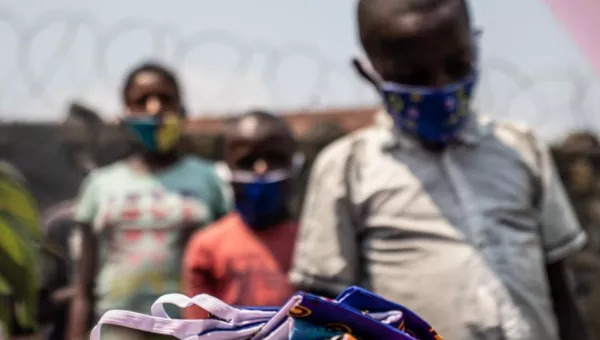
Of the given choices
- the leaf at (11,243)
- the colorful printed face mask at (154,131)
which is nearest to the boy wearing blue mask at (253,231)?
the colorful printed face mask at (154,131)

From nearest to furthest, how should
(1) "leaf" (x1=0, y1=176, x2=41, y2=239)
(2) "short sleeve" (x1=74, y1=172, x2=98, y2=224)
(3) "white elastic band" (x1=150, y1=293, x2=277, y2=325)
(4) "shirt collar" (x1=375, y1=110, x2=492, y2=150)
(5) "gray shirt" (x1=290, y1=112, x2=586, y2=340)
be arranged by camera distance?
1. (3) "white elastic band" (x1=150, y1=293, x2=277, y2=325)
2. (5) "gray shirt" (x1=290, y1=112, x2=586, y2=340)
3. (4) "shirt collar" (x1=375, y1=110, x2=492, y2=150)
4. (1) "leaf" (x1=0, y1=176, x2=41, y2=239)
5. (2) "short sleeve" (x1=74, y1=172, x2=98, y2=224)

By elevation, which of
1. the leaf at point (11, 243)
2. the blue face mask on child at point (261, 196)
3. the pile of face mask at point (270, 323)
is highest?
the pile of face mask at point (270, 323)

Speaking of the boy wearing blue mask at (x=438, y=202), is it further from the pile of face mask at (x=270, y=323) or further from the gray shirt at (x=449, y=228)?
the pile of face mask at (x=270, y=323)

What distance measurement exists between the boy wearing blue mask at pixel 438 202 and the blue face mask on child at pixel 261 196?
811mm

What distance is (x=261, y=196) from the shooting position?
292 centimetres

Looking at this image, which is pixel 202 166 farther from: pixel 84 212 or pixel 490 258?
pixel 490 258

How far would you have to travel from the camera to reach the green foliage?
2932 mm

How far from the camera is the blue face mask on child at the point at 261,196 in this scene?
9.59 ft

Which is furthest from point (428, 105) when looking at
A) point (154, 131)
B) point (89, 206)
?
point (89, 206)

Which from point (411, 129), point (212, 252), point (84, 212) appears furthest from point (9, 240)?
point (411, 129)

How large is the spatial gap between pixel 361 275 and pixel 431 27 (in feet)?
1.96

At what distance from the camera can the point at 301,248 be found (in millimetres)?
2092

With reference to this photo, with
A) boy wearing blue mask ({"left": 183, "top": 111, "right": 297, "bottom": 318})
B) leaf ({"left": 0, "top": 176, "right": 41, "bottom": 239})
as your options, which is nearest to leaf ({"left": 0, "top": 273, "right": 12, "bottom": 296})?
leaf ({"left": 0, "top": 176, "right": 41, "bottom": 239})

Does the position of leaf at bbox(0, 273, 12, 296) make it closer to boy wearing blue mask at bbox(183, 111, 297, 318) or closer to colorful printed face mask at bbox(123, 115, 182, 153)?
boy wearing blue mask at bbox(183, 111, 297, 318)
